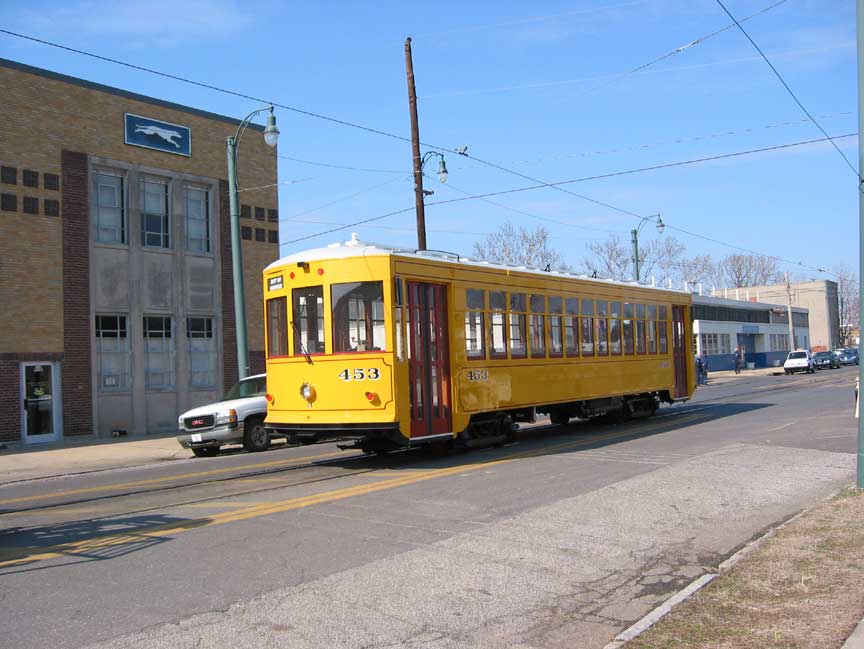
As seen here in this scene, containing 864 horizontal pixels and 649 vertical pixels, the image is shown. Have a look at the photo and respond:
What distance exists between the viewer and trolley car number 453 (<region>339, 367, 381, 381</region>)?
11875mm

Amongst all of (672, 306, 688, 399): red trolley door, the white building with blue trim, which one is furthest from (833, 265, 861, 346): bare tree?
(672, 306, 688, 399): red trolley door

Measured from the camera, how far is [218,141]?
2659cm

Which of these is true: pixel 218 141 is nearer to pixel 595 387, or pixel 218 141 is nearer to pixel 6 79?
pixel 6 79

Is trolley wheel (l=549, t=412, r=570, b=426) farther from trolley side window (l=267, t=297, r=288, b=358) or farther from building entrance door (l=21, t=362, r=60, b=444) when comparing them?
building entrance door (l=21, t=362, r=60, b=444)

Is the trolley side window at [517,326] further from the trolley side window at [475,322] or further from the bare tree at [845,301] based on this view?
the bare tree at [845,301]

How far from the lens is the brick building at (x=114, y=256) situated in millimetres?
21297

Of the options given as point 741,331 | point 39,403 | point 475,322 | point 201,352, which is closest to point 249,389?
point 475,322

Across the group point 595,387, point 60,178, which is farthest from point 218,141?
point 595,387

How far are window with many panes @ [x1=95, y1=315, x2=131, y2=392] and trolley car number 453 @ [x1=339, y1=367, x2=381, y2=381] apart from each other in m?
13.3

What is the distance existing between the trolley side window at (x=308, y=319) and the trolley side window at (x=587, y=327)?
21.1ft

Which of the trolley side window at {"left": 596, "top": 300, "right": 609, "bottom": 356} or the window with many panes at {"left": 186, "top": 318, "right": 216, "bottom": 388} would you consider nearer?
the trolley side window at {"left": 596, "top": 300, "right": 609, "bottom": 356}

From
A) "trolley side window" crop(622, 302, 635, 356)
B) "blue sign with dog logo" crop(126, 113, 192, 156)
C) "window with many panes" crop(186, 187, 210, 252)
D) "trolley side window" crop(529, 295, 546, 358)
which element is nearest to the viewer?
"trolley side window" crop(529, 295, 546, 358)

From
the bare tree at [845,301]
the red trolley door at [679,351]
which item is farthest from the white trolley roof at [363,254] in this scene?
the bare tree at [845,301]

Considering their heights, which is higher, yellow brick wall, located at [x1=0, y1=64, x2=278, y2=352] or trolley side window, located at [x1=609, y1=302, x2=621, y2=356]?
yellow brick wall, located at [x1=0, y1=64, x2=278, y2=352]
